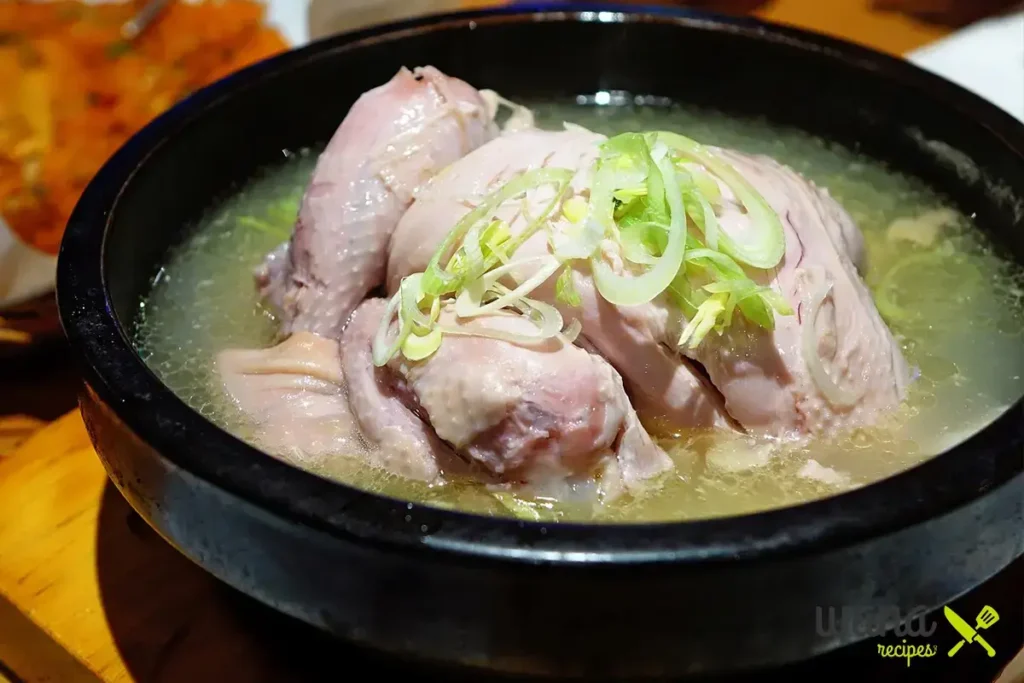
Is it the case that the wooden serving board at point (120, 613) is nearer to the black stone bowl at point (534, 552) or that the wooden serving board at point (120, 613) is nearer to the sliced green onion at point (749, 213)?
the black stone bowl at point (534, 552)

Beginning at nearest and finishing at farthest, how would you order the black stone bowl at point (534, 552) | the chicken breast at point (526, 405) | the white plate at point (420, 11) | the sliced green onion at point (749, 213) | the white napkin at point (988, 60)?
the black stone bowl at point (534, 552) → the chicken breast at point (526, 405) → the sliced green onion at point (749, 213) → the white plate at point (420, 11) → the white napkin at point (988, 60)

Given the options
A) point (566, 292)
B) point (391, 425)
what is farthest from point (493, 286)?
point (391, 425)

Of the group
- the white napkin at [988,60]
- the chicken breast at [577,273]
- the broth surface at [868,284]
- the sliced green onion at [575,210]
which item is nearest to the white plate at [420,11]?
the white napkin at [988,60]

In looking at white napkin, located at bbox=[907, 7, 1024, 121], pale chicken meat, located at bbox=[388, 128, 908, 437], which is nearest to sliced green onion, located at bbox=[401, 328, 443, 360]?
pale chicken meat, located at bbox=[388, 128, 908, 437]

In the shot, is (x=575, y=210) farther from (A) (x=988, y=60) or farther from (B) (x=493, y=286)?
(A) (x=988, y=60)

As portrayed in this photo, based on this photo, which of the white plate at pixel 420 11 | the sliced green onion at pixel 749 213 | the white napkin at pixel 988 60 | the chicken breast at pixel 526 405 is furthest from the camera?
the white napkin at pixel 988 60

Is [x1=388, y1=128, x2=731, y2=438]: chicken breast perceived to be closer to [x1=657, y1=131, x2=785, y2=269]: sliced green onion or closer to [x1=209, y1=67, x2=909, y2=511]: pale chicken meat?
[x1=209, y1=67, x2=909, y2=511]: pale chicken meat

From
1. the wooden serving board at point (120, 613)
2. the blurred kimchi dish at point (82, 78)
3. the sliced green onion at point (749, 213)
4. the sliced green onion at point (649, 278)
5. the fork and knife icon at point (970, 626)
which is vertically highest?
the sliced green onion at point (749, 213)
